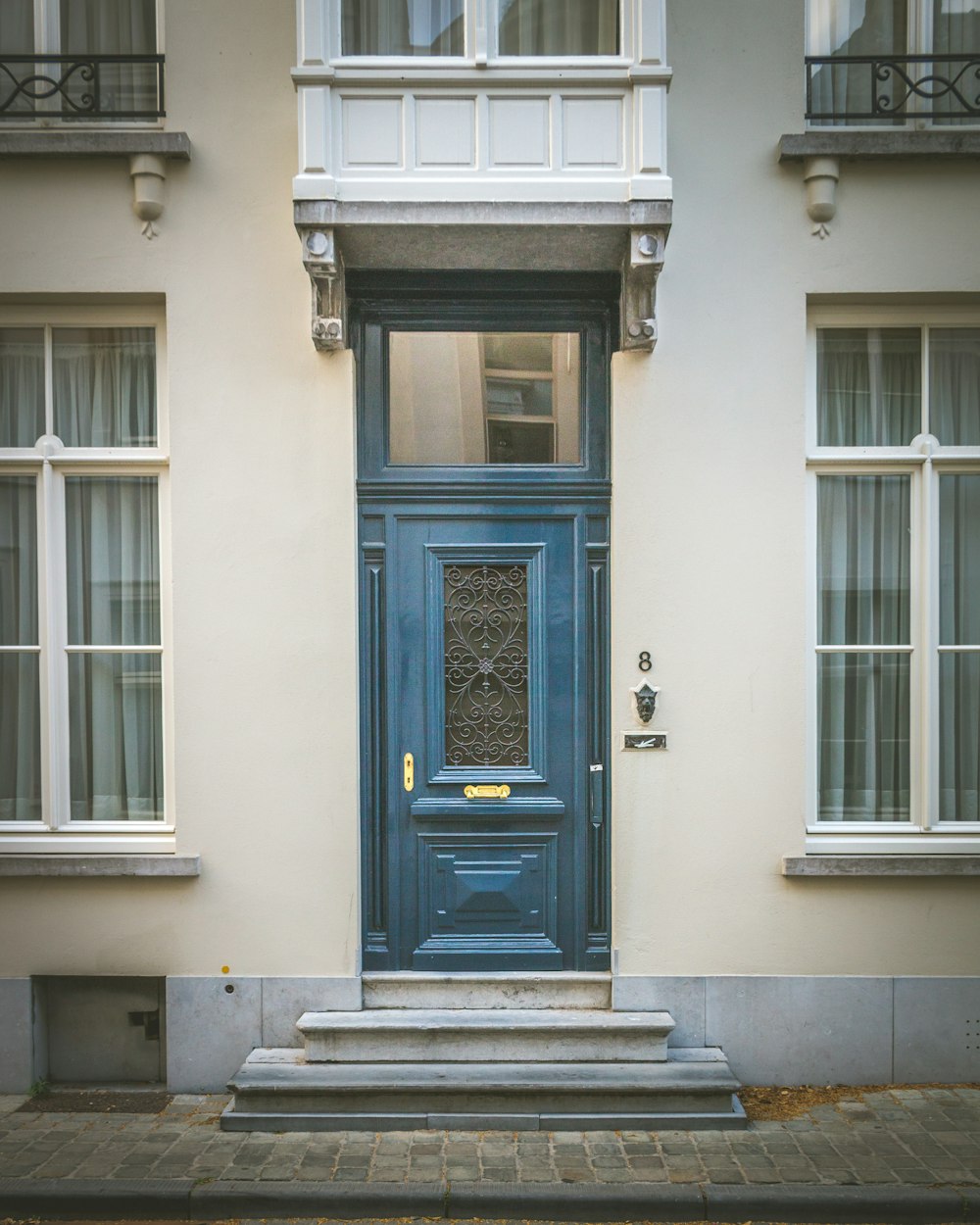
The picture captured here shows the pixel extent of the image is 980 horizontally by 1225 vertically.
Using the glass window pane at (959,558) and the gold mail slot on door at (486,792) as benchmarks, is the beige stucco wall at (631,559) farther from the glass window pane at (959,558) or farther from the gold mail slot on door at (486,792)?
the glass window pane at (959,558)

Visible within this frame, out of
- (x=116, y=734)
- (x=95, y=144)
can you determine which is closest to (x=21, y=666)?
(x=116, y=734)

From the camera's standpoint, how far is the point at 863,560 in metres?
5.99

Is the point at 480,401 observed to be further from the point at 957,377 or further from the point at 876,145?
the point at 957,377

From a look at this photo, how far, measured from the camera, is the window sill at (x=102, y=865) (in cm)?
564

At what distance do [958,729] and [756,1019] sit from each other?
2056 mm

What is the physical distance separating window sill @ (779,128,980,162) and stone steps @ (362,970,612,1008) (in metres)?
4.72

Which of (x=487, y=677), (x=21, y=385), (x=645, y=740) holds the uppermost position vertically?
(x=21, y=385)

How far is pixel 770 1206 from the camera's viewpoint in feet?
14.9

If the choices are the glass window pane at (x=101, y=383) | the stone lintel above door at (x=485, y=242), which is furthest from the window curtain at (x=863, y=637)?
the glass window pane at (x=101, y=383)

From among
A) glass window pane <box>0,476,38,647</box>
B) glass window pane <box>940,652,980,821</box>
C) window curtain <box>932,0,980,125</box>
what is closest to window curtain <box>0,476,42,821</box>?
glass window pane <box>0,476,38,647</box>

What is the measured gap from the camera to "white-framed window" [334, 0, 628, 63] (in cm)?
562

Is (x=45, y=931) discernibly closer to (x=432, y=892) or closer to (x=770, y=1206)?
(x=432, y=892)

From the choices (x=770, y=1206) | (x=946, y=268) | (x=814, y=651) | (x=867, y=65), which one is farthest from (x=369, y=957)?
(x=867, y=65)

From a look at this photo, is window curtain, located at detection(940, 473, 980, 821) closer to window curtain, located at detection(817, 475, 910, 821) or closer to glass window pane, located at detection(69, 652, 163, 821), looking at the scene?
window curtain, located at detection(817, 475, 910, 821)
